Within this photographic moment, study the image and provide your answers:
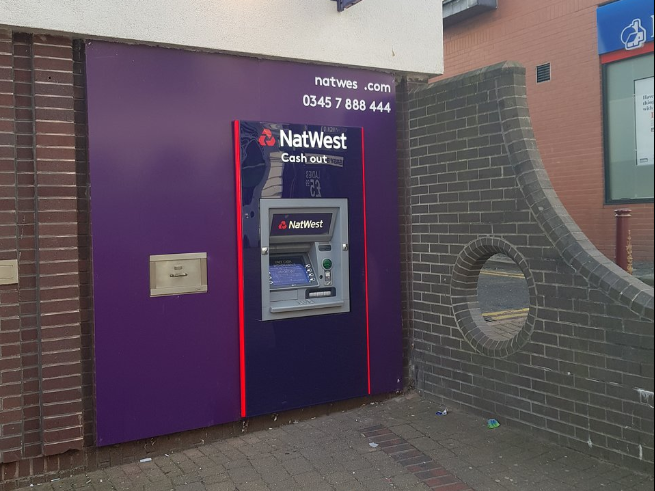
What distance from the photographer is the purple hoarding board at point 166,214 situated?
393 centimetres

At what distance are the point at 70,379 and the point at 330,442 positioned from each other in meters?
1.76

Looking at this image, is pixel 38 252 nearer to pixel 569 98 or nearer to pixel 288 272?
pixel 288 272

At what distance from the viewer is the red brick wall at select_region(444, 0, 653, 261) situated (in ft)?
36.6

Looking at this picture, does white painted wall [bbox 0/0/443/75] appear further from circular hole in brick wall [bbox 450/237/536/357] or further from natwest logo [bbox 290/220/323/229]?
circular hole in brick wall [bbox 450/237/536/357]

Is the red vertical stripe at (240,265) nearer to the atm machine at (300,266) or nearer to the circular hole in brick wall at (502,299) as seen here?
the atm machine at (300,266)

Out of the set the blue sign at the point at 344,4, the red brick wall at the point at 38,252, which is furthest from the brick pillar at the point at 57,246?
the blue sign at the point at 344,4

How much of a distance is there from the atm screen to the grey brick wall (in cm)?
102

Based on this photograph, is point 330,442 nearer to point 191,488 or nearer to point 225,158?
point 191,488

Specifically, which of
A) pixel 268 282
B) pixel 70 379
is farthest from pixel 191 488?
pixel 268 282

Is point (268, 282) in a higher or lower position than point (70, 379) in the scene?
higher

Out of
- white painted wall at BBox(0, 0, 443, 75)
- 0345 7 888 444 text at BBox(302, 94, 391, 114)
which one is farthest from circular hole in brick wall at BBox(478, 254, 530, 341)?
white painted wall at BBox(0, 0, 443, 75)

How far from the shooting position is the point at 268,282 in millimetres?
4461

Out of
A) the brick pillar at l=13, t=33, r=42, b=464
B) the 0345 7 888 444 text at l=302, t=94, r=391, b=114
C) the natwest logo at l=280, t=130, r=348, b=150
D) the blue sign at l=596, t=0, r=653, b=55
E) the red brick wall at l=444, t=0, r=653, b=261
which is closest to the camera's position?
the brick pillar at l=13, t=33, r=42, b=464

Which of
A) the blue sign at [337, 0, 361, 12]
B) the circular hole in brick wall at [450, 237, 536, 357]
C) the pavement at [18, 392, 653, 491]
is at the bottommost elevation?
the pavement at [18, 392, 653, 491]
